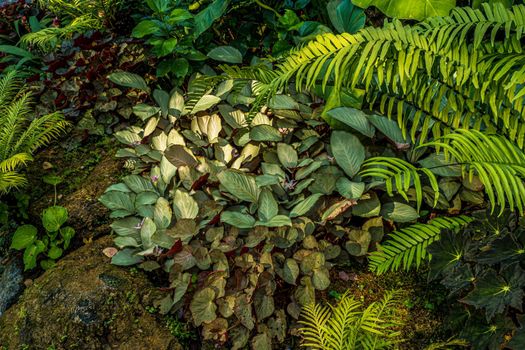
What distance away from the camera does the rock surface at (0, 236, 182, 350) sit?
224 centimetres

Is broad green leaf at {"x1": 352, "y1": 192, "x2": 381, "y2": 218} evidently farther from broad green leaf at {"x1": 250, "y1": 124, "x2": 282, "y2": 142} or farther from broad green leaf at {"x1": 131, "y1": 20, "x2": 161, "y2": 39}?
Result: broad green leaf at {"x1": 131, "y1": 20, "x2": 161, "y2": 39}

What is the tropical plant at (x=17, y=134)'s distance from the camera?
2773 mm

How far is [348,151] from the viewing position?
8.41 feet

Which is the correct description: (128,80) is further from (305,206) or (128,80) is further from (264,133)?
(305,206)

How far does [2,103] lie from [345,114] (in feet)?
7.99

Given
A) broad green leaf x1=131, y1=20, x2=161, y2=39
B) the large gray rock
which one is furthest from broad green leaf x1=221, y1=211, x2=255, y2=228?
broad green leaf x1=131, y1=20, x2=161, y2=39

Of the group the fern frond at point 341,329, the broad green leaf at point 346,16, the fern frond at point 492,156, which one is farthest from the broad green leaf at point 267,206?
the broad green leaf at point 346,16

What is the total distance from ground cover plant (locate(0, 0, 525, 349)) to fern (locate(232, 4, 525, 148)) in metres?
0.01

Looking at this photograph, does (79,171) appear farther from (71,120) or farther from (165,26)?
(165,26)

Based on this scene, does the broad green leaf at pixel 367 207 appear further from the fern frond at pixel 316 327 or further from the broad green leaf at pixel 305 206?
the fern frond at pixel 316 327

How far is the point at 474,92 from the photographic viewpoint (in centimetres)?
229

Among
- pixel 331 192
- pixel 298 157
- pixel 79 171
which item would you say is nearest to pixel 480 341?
pixel 331 192

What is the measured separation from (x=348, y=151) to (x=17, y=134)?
7.53ft

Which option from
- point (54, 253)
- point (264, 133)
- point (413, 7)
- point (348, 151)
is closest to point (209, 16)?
point (264, 133)
